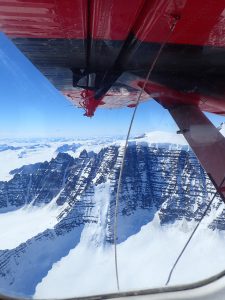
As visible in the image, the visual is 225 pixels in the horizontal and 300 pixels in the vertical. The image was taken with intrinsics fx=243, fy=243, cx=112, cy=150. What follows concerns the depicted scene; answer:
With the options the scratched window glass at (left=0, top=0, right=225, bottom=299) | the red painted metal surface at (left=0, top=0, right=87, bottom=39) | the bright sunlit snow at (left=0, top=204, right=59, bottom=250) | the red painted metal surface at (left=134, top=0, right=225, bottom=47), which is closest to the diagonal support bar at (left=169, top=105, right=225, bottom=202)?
the scratched window glass at (left=0, top=0, right=225, bottom=299)

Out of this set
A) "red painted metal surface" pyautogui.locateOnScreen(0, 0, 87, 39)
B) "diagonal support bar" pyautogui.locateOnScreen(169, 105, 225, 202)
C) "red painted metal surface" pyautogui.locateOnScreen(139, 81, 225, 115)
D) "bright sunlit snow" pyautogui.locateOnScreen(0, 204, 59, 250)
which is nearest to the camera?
"red painted metal surface" pyautogui.locateOnScreen(0, 0, 87, 39)

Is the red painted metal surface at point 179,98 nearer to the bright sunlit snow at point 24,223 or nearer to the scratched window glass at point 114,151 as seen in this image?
the scratched window glass at point 114,151

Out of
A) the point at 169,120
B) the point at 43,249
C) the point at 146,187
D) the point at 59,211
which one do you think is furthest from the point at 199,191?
the point at 43,249

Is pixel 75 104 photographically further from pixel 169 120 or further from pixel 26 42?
pixel 169 120

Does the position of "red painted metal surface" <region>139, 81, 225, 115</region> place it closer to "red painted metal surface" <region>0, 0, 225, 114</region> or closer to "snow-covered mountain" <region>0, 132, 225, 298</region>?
"red painted metal surface" <region>0, 0, 225, 114</region>

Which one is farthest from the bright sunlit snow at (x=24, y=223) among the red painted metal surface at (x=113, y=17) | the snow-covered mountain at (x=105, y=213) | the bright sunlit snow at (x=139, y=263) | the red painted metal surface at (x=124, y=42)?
the red painted metal surface at (x=113, y=17)

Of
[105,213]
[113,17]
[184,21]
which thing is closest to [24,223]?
[105,213]

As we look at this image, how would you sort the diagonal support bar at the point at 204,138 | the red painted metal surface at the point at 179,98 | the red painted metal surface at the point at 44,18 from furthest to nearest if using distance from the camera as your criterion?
1. the diagonal support bar at the point at 204,138
2. the red painted metal surface at the point at 179,98
3. the red painted metal surface at the point at 44,18

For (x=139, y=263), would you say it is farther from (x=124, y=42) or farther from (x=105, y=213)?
(x=124, y=42)
